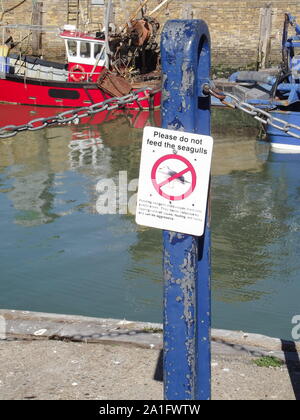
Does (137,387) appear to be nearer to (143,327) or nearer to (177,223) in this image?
(143,327)

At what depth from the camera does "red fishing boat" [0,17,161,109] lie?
22672 millimetres

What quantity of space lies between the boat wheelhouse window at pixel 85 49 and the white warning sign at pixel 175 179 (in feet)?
69.1

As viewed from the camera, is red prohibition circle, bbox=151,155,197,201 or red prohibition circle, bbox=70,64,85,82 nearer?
red prohibition circle, bbox=151,155,197,201

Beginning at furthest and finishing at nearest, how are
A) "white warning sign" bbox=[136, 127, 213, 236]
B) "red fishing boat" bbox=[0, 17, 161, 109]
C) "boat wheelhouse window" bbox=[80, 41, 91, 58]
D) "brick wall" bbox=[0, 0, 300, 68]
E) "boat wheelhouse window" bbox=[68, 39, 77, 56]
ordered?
1. "brick wall" bbox=[0, 0, 300, 68]
2. "boat wheelhouse window" bbox=[68, 39, 77, 56]
3. "boat wheelhouse window" bbox=[80, 41, 91, 58]
4. "red fishing boat" bbox=[0, 17, 161, 109]
5. "white warning sign" bbox=[136, 127, 213, 236]

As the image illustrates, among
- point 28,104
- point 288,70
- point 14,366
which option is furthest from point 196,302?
point 28,104

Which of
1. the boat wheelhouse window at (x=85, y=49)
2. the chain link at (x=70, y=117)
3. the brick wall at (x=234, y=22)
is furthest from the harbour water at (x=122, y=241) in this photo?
the brick wall at (x=234, y=22)

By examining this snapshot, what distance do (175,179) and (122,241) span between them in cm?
670

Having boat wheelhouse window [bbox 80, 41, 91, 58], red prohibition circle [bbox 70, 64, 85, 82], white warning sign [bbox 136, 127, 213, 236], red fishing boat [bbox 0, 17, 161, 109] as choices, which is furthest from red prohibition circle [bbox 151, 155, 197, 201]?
boat wheelhouse window [bbox 80, 41, 91, 58]

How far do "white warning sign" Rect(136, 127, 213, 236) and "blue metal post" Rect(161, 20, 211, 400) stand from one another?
0.07 meters

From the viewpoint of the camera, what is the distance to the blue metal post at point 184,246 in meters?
3.27

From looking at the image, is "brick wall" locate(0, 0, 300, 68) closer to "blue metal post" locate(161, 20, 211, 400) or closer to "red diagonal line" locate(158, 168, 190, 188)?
"blue metal post" locate(161, 20, 211, 400)

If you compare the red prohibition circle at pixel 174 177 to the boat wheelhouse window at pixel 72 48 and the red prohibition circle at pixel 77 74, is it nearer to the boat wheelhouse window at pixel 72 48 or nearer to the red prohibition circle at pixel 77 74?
the red prohibition circle at pixel 77 74

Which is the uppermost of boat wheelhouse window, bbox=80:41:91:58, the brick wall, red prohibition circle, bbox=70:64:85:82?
the brick wall
